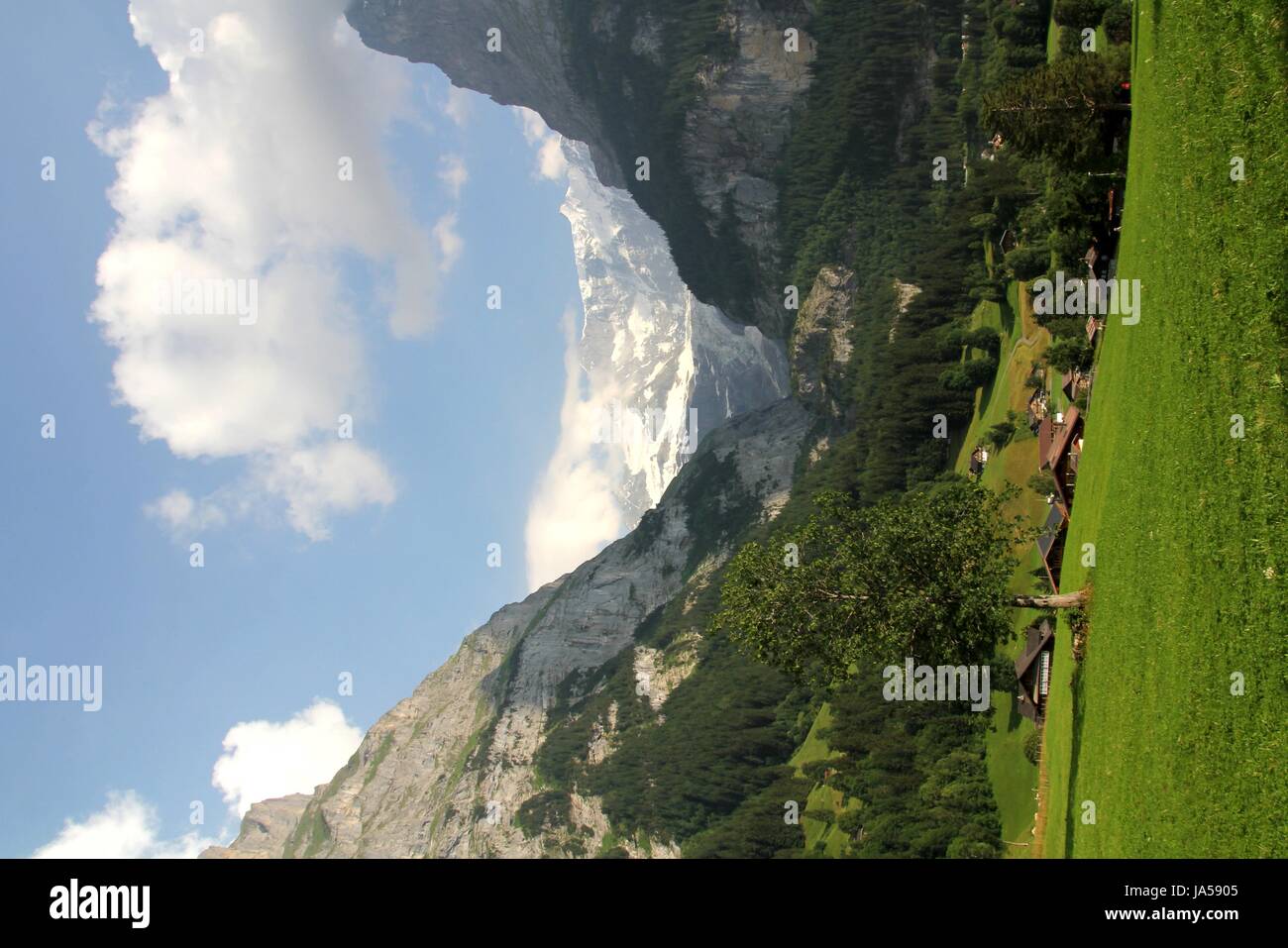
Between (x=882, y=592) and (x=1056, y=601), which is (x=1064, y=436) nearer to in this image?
(x=1056, y=601)

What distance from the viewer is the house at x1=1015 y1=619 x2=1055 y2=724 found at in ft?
210

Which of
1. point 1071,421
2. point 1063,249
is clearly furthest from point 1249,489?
point 1063,249

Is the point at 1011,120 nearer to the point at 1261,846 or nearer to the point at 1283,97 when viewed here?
the point at 1283,97

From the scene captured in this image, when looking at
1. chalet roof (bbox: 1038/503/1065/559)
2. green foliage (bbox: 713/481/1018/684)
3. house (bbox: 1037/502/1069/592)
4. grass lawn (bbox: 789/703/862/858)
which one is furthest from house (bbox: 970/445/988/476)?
green foliage (bbox: 713/481/1018/684)

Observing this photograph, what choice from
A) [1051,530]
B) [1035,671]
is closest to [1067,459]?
[1051,530]

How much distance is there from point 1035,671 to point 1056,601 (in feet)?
70.3

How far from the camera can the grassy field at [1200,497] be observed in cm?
2400

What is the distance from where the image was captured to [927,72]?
170 metres

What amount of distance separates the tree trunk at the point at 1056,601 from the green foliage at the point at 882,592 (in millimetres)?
1138

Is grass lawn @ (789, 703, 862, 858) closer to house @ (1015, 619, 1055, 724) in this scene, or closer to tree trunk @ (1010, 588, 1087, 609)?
house @ (1015, 619, 1055, 724)

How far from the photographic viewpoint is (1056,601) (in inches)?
1885

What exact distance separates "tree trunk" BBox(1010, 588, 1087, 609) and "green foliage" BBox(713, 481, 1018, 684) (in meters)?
1.14
